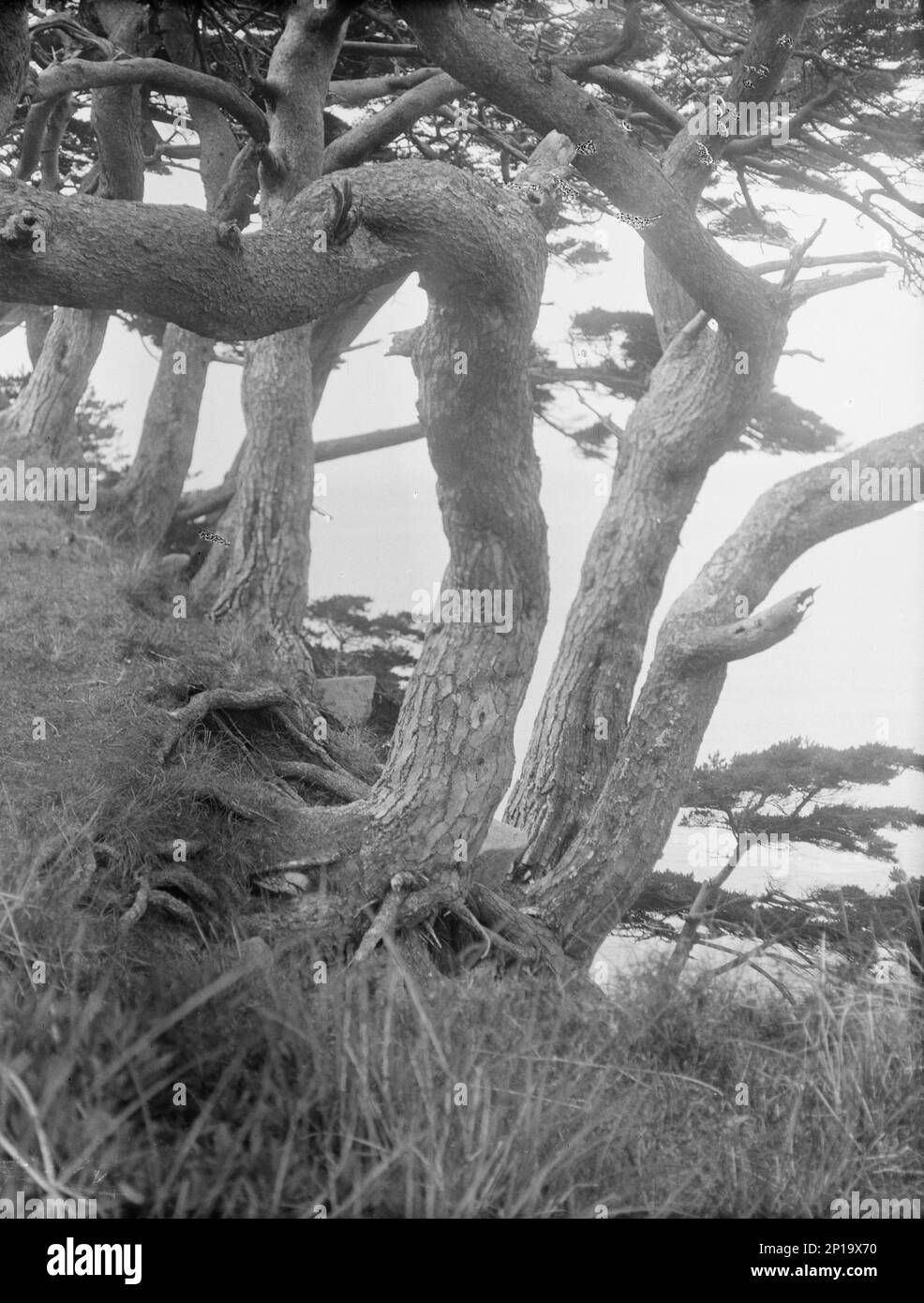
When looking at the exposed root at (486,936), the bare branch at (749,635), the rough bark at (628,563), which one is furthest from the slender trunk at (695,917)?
the bare branch at (749,635)

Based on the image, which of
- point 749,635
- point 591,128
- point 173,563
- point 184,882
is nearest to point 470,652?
point 749,635

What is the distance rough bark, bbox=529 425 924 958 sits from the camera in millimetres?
3895

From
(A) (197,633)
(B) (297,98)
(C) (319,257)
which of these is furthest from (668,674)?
(B) (297,98)

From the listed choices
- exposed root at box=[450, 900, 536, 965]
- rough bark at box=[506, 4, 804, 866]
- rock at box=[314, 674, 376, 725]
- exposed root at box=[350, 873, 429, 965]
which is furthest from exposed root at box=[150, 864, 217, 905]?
rock at box=[314, 674, 376, 725]

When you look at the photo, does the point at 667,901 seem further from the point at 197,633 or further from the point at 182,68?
the point at 182,68

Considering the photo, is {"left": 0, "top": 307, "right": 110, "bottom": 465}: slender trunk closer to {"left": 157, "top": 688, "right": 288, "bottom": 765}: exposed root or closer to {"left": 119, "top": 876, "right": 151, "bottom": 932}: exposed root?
{"left": 157, "top": 688, "right": 288, "bottom": 765}: exposed root

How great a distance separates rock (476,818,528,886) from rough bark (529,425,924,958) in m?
0.15

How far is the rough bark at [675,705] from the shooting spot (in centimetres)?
389

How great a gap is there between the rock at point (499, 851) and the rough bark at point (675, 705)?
152mm

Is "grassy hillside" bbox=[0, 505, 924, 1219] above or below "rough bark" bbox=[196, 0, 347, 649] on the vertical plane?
below

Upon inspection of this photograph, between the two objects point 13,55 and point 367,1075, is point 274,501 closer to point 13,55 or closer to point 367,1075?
point 13,55

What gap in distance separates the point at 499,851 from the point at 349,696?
1886mm
